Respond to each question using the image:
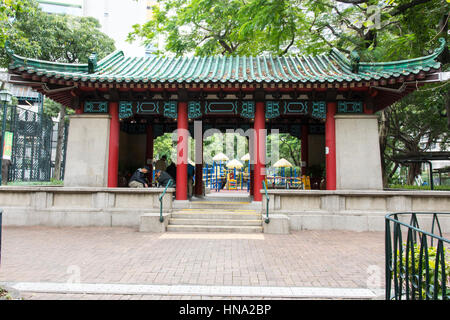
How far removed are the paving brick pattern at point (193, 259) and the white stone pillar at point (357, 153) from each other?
87.8 inches

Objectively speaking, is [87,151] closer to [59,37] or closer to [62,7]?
[59,37]

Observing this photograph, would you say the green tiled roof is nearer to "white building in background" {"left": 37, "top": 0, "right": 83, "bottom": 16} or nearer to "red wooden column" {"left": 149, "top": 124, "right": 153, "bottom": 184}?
"red wooden column" {"left": 149, "top": 124, "right": 153, "bottom": 184}

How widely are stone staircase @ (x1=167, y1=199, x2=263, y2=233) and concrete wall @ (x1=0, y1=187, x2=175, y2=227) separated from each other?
0.67 meters

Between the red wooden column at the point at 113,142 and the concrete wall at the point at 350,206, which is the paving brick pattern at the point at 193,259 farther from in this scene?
the red wooden column at the point at 113,142

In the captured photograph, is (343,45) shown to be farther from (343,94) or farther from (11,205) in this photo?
(11,205)

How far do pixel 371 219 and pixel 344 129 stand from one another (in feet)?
10.6

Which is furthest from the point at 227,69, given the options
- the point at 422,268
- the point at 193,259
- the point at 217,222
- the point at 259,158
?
the point at 422,268

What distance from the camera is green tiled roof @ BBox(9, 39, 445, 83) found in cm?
931

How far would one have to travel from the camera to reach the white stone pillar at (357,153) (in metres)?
10.3

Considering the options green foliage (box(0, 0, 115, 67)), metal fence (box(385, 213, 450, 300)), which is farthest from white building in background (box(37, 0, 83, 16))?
metal fence (box(385, 213, 450, 300))

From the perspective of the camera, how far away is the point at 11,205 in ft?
32.2

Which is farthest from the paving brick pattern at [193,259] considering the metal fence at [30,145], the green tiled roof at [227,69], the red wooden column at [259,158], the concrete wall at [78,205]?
the metal fence at [30,145]

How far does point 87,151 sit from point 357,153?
31.5ft

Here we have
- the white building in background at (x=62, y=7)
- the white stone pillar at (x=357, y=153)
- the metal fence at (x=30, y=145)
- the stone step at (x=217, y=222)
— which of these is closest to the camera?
the stone step at (x=217, y=222)
